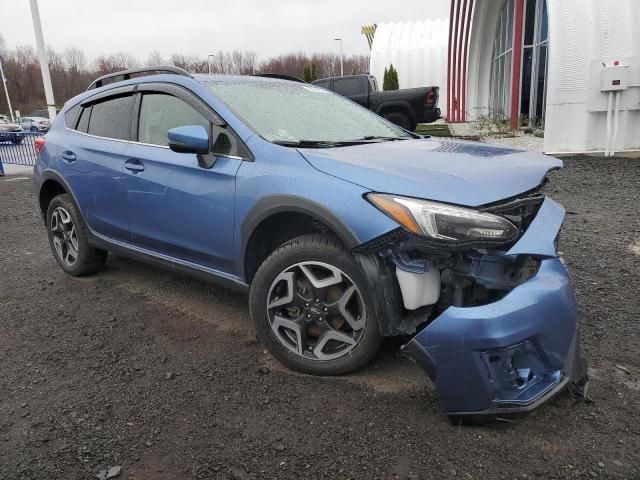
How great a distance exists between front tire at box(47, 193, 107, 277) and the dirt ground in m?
Answer: 0.53

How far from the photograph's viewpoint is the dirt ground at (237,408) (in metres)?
2.04

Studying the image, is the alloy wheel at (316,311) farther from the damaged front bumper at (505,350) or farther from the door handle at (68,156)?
the door handle at (68,156)

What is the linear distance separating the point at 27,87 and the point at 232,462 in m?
69.7

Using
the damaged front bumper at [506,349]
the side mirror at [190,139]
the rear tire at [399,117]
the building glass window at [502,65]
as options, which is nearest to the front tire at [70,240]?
the side mirror at [190,139]

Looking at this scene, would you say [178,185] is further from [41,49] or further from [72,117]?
[41,49]

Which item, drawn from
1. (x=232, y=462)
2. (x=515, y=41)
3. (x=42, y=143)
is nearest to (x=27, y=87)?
(x=515, y=41)

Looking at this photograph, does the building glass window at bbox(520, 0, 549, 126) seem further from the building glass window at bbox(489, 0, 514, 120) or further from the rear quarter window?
the rear quarter window

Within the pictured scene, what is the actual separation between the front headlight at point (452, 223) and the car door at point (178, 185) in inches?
43.6

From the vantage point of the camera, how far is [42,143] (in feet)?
15.0

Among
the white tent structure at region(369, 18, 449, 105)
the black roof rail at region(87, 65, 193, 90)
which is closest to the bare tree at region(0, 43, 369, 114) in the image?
the white tent structure at region(369, 18, 449, 105)

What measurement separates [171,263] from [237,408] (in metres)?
1.30

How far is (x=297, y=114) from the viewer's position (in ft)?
10.8

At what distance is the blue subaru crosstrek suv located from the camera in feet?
6.82

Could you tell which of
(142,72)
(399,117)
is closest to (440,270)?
(142,72)
